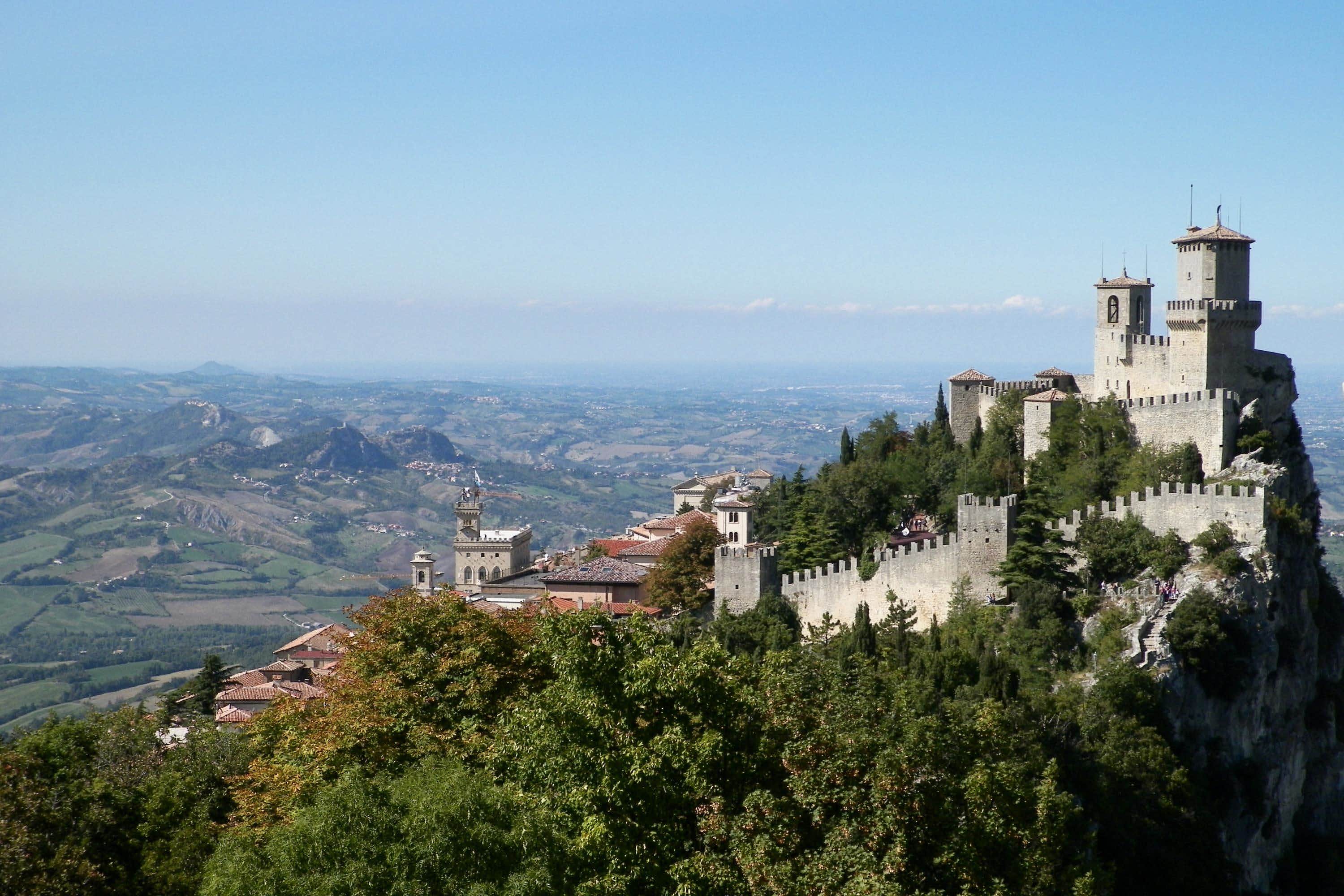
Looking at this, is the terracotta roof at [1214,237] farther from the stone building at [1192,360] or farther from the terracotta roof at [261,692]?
the terracotta roof at [261,692]

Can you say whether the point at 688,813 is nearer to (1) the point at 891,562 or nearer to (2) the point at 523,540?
(1) the point at 891,562

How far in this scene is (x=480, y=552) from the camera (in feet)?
280

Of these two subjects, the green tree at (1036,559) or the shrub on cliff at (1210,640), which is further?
the green tree at (1036,559)

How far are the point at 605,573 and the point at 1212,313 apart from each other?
24.2m

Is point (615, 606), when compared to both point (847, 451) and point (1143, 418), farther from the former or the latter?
point (1143, 418)

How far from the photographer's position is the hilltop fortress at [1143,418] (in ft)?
143

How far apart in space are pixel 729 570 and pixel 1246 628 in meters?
15.8

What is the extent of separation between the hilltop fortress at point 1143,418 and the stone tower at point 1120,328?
0.04 metres

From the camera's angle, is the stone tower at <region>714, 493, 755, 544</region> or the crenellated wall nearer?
the crenellated wall

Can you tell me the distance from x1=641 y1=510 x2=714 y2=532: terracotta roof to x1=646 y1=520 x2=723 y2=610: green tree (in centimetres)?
975

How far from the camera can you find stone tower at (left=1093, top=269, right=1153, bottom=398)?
52.1m

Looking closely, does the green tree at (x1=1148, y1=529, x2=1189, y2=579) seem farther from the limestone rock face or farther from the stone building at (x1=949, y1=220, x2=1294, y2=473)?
the stone building at (x1=949, y1=220, x2=1294, y2=473)

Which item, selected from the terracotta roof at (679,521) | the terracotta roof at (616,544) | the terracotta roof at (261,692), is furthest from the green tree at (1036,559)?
the terracotta roof at (616,544)

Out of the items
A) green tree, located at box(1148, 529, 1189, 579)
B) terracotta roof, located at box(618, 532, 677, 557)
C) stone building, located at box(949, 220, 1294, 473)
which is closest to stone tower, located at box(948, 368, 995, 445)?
stone building, located at box(949, 220, 1294, 473)
